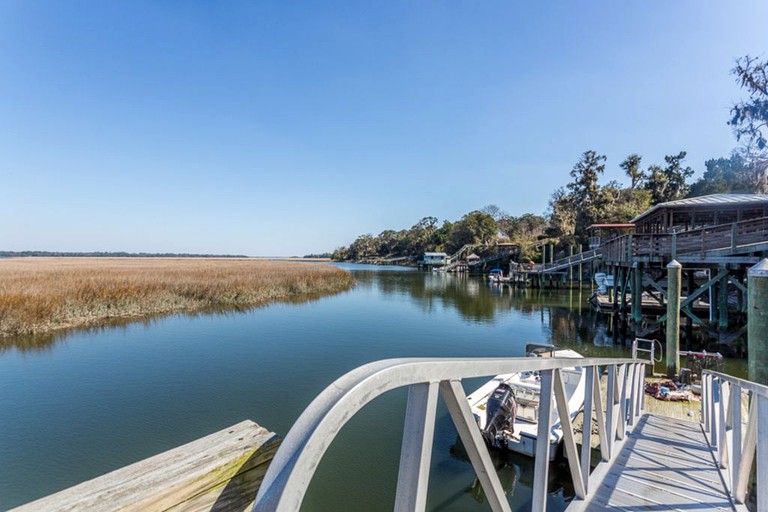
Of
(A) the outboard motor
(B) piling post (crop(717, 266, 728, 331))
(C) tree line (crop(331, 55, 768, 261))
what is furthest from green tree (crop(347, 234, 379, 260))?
(A) the outboard motor

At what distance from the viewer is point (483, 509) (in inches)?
186

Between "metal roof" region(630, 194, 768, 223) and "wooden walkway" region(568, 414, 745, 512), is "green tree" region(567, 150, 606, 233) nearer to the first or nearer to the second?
"metal roof" region(630, 194, 768, 223)

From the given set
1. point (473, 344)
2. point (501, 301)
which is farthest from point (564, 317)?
point (473, 344)

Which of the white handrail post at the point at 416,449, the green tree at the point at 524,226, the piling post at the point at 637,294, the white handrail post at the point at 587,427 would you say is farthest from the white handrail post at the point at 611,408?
the green tree at the point at 524,226

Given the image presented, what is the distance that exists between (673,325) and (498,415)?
5892 mm

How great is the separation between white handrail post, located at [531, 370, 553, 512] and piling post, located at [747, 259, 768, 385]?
4.60 meters

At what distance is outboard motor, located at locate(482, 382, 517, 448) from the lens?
18.5 feet

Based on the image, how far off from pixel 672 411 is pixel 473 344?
23.6 feet

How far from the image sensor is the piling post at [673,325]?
835cm

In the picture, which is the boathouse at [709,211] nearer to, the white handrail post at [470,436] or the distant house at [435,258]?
the white handrail post at [470,436]

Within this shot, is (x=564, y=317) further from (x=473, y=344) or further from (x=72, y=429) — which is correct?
(x=72, y=429)

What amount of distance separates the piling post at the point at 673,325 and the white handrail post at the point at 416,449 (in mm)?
9834

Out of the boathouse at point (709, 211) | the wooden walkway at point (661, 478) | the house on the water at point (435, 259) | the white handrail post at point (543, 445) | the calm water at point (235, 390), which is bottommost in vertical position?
the calm water at point (235, 390)

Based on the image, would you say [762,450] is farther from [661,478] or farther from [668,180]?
[668,180]
